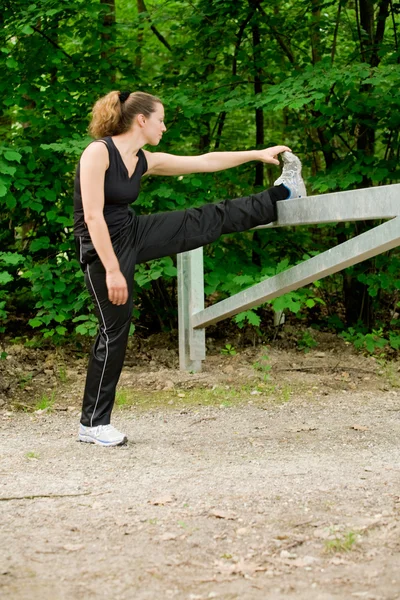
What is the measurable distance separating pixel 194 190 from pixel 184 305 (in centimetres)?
110

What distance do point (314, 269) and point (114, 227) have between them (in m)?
1.30

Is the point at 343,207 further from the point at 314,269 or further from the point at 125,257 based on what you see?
the point at 125,257

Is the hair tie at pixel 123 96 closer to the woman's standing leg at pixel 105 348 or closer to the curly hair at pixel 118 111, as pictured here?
the curly hair at pixel 118 111

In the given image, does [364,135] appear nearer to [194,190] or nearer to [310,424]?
[194,190]

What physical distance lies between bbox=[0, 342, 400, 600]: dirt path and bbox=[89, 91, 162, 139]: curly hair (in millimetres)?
1676

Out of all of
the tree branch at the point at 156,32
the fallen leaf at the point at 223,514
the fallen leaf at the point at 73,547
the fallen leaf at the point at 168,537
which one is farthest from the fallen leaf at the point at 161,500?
the tree branch at the point at 156,32

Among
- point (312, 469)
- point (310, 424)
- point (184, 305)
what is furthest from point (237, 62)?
point (312, 469)

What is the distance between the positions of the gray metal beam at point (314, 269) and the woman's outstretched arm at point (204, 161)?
14.6 inches

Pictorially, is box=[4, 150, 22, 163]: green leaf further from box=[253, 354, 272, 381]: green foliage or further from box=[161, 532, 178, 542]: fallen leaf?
box=[161, 532, 178, 542]: fallen leaf

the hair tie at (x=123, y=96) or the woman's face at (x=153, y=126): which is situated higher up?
the hair tie at (x=123, y=96)

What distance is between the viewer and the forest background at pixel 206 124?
6.52 m

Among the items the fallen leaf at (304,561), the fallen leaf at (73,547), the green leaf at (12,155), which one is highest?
the green leaf at (12,155)

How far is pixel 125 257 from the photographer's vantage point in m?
4.23

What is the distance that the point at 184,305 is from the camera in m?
6.30
